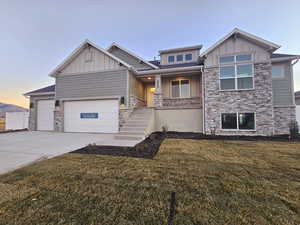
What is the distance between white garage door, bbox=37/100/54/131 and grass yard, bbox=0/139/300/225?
8.85 meters

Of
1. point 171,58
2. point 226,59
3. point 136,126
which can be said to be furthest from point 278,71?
point 136,126

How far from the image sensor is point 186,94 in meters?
10.1

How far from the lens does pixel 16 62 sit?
12.8 meters

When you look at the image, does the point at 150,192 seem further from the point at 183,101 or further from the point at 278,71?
the point at 278,71

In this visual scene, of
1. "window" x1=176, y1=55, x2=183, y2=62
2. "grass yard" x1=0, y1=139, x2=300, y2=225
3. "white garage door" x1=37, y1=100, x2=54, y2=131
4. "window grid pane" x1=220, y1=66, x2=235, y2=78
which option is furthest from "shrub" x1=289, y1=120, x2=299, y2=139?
"white garage door" x1=37, y1=100, x2=54, y2=131

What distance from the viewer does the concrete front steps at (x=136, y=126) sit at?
660 centimetres

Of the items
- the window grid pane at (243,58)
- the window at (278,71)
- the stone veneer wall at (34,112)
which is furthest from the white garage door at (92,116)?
the window at (278,71)

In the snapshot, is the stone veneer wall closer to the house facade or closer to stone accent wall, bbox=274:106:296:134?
the house facade

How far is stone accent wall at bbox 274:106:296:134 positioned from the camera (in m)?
7.73

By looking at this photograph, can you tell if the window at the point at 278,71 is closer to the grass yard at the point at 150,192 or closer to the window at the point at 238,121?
the window at the point at 238,121

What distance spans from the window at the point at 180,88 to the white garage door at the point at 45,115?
10256 mm

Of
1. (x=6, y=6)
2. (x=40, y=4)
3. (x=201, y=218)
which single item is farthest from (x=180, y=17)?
A: (x=201, y=218)

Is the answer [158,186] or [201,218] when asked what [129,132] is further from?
[201,218]

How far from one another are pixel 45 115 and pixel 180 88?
1149 centimetres
